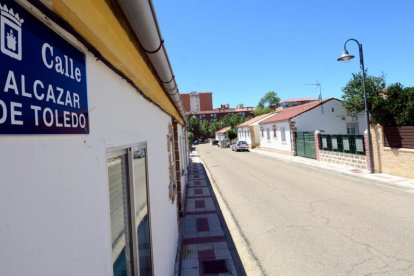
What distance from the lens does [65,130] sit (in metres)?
1.38

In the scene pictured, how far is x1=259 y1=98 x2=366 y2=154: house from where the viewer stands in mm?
29000

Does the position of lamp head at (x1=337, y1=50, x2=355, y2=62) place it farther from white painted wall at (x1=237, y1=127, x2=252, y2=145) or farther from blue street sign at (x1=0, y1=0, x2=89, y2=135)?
white painted wall at (x1=237, y1=127, x2=252, y2=145)

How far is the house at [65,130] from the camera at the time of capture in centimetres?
103

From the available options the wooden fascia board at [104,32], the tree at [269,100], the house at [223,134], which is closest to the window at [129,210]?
the wooden fascia board at [104,32]

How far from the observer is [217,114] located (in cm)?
10750

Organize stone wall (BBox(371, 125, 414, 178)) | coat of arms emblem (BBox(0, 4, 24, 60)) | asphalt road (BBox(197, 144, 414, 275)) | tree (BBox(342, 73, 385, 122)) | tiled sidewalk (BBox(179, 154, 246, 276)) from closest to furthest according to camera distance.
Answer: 1. coat of arms emblem (BBox(0, 4, 24, 60))
2. asphalt road (BBox(197, 144, 414, 275))
3. tiled sidewalk (BBox(179, 154, 246, 276))
4. stone wall (BBox(371, 125, 414, 178))
5. tree (BBox(342, 73, 385, 122))

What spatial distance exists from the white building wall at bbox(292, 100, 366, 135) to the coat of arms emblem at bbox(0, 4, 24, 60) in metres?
29.0

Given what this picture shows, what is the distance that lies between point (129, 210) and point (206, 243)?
4.99 metres

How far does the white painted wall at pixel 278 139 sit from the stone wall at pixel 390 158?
43.2ft

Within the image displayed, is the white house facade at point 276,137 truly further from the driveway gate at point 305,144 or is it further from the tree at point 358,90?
the tree at point 358,90

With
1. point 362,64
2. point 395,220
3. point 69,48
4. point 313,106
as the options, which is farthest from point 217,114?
point 69,48

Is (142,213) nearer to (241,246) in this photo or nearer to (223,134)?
(241,246)

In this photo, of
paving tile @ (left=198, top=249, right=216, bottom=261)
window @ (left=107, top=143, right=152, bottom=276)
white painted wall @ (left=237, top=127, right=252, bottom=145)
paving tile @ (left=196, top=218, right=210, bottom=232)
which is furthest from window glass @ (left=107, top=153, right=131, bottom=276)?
white painted wall @ (left=237, top=127, right=252, bottom=145)

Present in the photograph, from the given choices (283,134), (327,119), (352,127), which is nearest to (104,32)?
(283,134)
